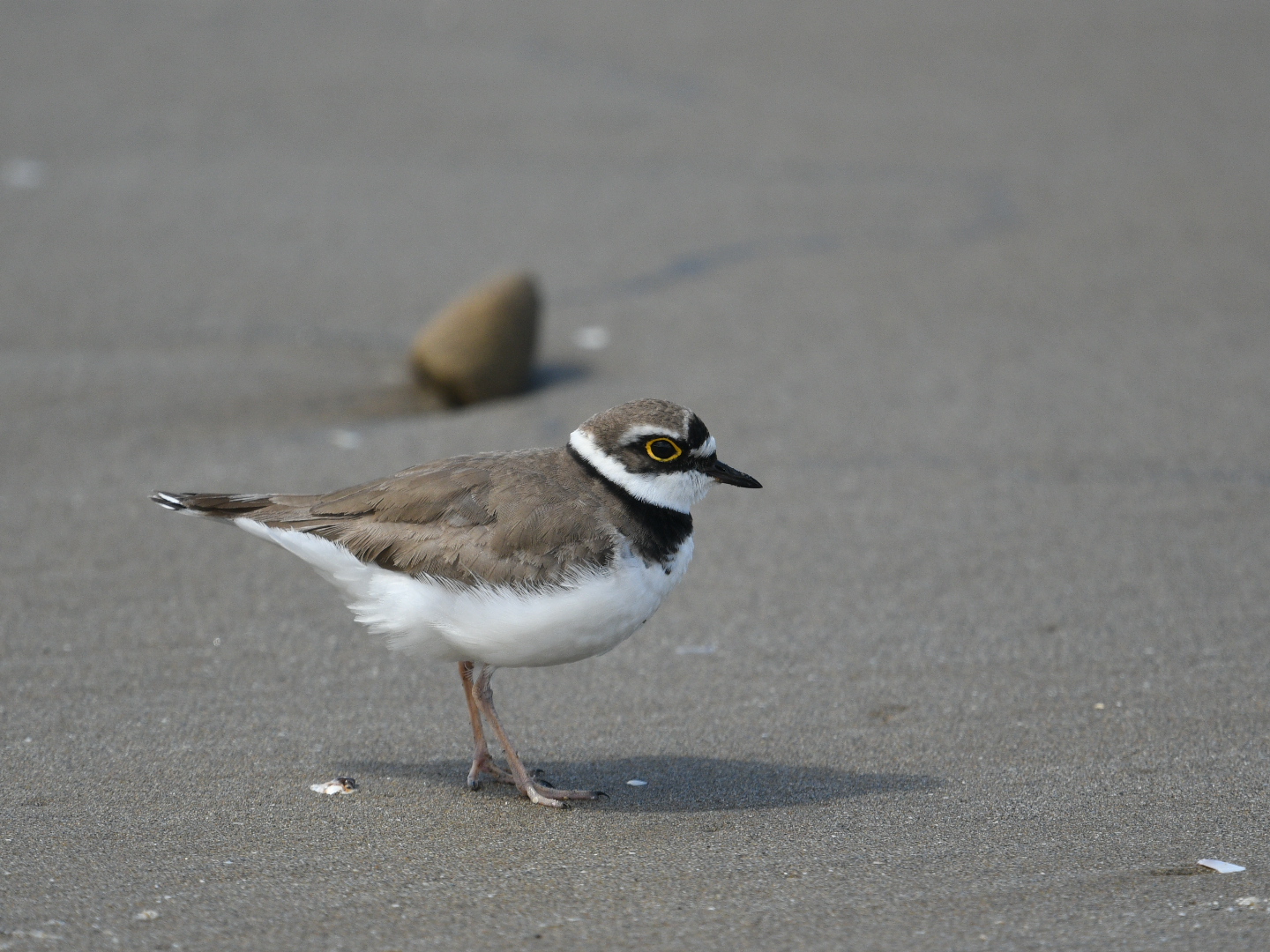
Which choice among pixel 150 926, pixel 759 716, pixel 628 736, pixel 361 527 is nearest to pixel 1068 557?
pixel 759 716

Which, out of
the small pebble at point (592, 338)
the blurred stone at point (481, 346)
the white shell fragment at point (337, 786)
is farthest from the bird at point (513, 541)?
the small pebble at point (592, 338)

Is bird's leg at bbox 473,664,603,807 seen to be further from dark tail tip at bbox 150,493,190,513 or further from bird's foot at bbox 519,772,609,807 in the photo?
dark tail tip at bbox 150,493,190,513

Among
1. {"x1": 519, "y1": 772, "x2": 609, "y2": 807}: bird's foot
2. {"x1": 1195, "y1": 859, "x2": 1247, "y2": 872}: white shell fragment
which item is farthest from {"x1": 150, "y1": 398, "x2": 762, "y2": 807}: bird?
{"x1": 1195, "y1": 859, "x2": 1247, "y2": 872}: white shell fragment

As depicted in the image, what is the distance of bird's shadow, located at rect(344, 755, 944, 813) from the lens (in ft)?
13.5

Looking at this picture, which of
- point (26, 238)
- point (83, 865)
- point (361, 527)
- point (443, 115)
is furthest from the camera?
point (443, 115)

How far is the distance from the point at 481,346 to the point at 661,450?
3.08 meters

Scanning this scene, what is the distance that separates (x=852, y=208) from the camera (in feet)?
30.4

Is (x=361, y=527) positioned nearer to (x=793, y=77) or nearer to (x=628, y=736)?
(x=628, y=736)

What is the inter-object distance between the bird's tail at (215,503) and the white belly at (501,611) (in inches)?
10.3

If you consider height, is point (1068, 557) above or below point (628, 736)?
above

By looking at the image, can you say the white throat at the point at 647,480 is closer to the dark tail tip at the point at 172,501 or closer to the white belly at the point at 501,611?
the white belly at the point at 501,611

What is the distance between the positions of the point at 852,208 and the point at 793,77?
2.26m

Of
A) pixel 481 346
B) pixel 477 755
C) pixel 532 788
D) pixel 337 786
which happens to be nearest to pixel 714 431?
pixel 481 346

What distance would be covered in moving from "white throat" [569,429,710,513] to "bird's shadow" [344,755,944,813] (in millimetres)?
811
